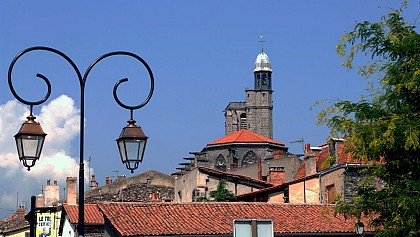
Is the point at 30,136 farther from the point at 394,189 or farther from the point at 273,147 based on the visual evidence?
the point at 273,147

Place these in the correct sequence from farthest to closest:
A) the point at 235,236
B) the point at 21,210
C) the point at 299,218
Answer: the point at 21,210, the point at 299,218, the point at 235,236

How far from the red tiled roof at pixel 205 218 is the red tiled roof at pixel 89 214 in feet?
15.5

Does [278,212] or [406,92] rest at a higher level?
[406,92]

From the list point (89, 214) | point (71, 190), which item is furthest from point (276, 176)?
point (89, 214)

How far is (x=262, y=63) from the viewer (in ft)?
438

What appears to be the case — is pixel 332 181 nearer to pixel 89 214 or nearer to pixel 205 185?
pixel 205 185

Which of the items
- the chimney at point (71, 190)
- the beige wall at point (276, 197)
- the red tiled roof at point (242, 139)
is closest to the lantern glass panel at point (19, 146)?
the beige wall at point (276, 197)

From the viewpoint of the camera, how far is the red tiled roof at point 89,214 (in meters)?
42.3

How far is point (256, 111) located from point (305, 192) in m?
84.3

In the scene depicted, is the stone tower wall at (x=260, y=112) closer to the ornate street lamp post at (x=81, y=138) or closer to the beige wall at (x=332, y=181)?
the beige wall at (x=332, y=181)

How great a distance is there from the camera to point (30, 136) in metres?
13.1

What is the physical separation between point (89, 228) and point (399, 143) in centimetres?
2347

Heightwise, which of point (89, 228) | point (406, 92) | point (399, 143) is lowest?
point (89, 228)

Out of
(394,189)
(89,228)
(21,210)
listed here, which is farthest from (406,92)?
(21,210)
